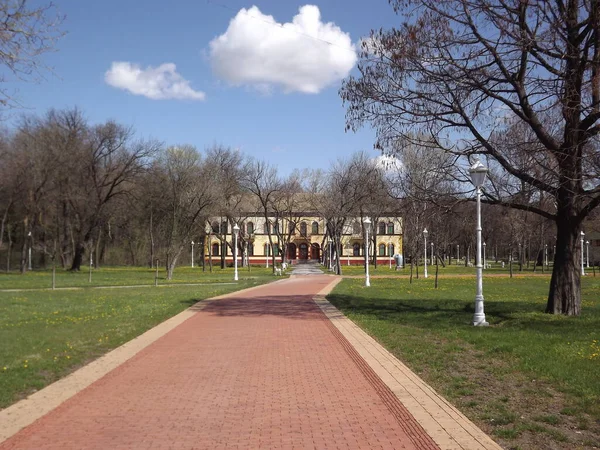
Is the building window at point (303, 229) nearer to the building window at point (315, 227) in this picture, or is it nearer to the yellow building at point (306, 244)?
Result: the yellow building at point (306, 244)

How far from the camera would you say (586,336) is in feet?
36.8

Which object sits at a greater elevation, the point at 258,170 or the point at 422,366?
the point at 258,170

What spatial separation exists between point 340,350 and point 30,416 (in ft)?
19.0

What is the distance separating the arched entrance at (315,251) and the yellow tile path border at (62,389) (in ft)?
251

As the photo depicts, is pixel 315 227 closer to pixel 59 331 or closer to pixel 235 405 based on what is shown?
pixel 59 331

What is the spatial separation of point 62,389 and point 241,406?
2.65m

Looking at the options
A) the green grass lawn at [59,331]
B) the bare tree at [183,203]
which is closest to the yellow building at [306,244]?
the bare tree at [183,203]

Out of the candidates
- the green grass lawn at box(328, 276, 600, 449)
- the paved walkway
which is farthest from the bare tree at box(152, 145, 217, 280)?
the paved walkway

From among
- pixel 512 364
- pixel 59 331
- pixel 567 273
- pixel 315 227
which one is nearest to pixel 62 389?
pixel 59 331

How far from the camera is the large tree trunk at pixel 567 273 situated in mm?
15000

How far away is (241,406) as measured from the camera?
689cm

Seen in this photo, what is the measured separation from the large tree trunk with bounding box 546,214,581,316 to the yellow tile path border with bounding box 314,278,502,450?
6116mm

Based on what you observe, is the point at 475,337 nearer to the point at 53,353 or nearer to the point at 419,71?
the point at 419,71

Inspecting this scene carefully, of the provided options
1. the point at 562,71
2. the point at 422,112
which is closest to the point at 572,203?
the point at 562,71
